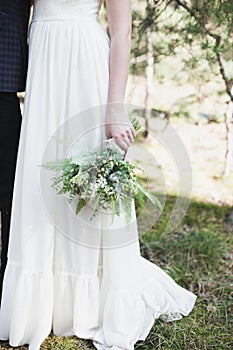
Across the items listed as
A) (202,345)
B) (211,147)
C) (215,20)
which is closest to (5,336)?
(202,345)

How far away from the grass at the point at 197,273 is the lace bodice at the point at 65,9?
4.34 feet

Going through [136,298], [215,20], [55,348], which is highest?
[215,20]

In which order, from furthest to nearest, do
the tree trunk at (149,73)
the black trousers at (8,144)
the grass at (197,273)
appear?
the tree trunk at (149,73) → the grass at (197,273) → the black trousers at (8,144)

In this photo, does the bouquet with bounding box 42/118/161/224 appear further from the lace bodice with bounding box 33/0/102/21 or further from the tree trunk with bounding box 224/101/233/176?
the tree trunk with bounding box 224/101/233/176

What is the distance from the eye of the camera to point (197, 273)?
9.89 ft

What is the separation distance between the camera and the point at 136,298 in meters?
2.29

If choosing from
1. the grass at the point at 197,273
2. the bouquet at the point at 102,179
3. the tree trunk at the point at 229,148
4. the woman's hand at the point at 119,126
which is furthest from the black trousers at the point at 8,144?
the tree trunk at the point at 229,148

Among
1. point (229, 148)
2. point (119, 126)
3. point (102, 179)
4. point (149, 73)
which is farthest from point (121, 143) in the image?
point (149, 73)

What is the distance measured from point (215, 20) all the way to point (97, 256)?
57.1 inches

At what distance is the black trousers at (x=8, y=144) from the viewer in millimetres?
2145

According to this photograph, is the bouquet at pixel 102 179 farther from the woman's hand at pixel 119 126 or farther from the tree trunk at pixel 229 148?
the tree trunk at pixel 229 148

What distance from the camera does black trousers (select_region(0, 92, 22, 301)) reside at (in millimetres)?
2145

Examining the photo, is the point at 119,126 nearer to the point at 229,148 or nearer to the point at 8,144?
the point at 8,144

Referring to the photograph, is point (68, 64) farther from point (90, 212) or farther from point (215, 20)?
point (215, 20)
